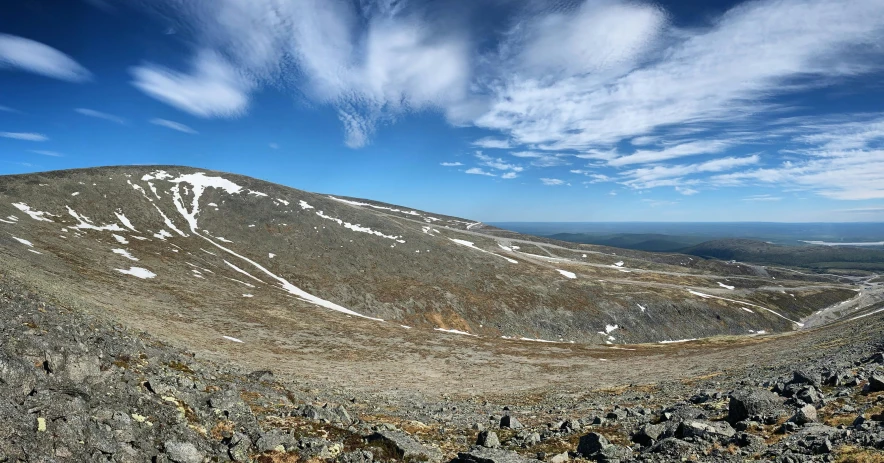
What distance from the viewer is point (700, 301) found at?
10312 centimetres

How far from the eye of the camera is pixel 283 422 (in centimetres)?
1555

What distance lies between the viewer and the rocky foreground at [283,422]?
11.0m

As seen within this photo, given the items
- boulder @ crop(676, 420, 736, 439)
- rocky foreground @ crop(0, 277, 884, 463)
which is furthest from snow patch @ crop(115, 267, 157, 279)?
boulder @ crop(676, 420, 736, 439)

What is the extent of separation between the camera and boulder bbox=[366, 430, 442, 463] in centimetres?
1362

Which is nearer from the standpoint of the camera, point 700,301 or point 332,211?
point 700,301

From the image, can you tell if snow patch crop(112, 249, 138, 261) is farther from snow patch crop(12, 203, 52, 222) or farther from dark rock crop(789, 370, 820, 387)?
dark rock crop(789, 370, 820, 387)

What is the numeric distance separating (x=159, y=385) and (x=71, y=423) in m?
3.93

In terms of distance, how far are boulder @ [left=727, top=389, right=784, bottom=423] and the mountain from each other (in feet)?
0.26

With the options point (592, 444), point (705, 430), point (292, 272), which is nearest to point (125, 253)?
point (292, 272)

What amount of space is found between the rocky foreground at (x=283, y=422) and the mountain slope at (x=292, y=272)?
66.2 ft

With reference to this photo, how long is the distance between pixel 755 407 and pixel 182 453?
834 inches

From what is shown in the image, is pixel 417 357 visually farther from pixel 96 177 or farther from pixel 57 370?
pixel 96 177

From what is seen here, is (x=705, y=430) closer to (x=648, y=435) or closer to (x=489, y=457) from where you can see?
(x=648, y=435)

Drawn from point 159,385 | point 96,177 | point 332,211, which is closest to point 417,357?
point 159,385
